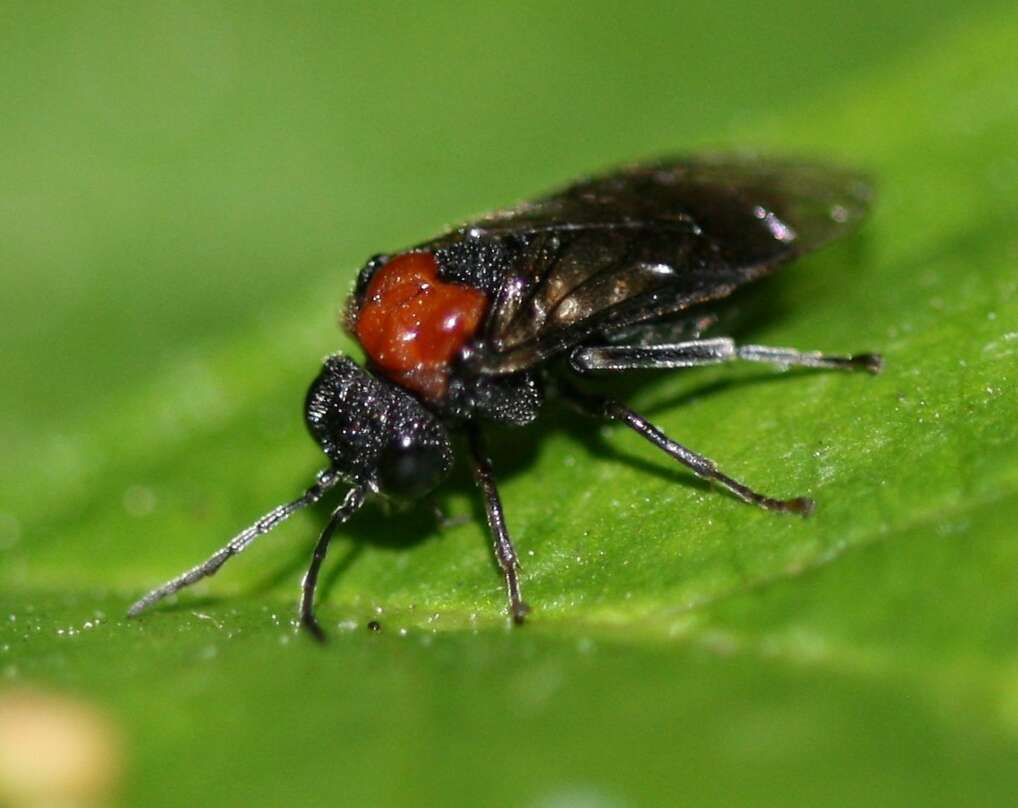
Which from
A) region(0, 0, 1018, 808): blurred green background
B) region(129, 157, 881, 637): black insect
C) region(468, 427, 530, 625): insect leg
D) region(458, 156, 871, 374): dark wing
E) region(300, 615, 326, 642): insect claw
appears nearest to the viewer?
region(0, 0, 1018, 808): blurred green background

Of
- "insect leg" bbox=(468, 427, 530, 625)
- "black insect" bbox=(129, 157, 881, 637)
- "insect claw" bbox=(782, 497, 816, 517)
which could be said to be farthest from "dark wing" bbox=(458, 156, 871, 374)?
"insect claw" bbox=(782, 497, 816, 517)

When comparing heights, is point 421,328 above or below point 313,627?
above

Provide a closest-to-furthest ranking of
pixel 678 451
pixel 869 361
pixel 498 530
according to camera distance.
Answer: pixel 498 530 → pixel 678 451 → pixel 869 361

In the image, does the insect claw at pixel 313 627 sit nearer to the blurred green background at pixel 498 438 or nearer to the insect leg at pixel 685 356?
the blurred green background at pixel 498 438

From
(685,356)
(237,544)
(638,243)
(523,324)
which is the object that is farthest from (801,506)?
(237,544)

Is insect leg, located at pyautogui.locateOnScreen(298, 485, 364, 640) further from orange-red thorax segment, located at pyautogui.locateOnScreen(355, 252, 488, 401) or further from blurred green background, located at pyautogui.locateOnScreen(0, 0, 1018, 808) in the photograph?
orange-red thorax segment, located at pyautogui.locateOnScreen(355, 252, 488, 401)

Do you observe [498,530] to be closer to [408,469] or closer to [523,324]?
[408,469]

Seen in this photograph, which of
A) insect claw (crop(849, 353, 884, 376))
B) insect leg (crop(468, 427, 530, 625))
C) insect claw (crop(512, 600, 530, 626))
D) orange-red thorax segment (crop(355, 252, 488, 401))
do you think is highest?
orange-red thorax segment (crop(355, 252, 488, 401))
